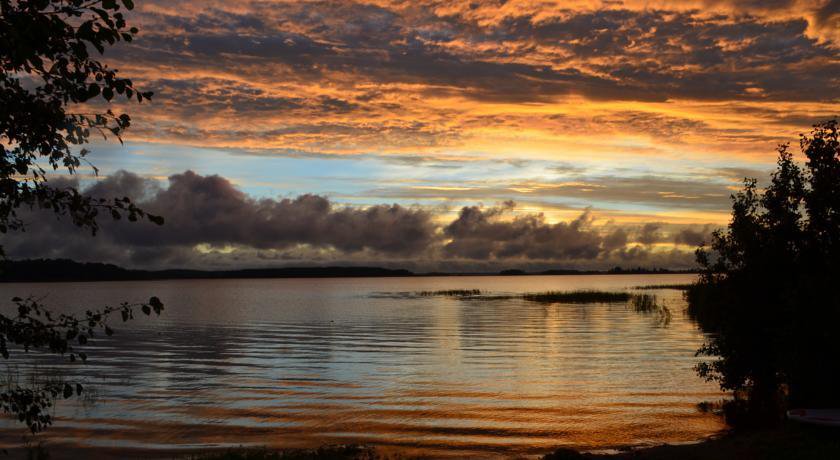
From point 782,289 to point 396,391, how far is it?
18.9 meters

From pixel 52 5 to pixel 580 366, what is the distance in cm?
3939

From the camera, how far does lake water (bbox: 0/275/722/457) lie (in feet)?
80.1

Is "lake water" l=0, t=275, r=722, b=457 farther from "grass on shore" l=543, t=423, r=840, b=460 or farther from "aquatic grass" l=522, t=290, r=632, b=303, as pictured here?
"aquatic grass" l=522, t=290, r=632, b=303

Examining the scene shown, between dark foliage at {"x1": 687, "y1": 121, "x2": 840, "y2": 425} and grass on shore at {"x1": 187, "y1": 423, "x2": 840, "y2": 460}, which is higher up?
dark foliage at {"x1": 687, "y1": 121, "x2": 840, "y2": 425}

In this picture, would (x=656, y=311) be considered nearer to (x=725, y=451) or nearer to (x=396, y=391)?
(x=396, y=391)

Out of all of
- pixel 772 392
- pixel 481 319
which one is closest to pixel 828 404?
pixel 772 392

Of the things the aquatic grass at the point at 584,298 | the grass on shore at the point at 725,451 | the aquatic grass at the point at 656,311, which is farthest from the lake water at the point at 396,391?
the aquatic grass at the point at 584,298

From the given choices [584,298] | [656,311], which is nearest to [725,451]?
[656,311]

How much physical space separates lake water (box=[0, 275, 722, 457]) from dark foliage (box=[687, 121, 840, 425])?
123 inches

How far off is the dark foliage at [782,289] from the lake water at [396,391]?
312cm

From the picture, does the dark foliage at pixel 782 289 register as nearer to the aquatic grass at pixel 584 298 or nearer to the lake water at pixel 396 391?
the lake water at pixel 396 391

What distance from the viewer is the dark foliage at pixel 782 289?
23.0 metres

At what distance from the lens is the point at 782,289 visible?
1007 inches

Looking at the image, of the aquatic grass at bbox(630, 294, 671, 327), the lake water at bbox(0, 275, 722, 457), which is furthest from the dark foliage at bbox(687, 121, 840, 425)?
the aquatic grass at bbox(630, 294, 671, 327)
